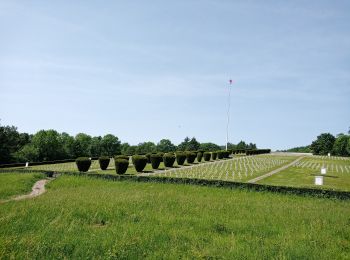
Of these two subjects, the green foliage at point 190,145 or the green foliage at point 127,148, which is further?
the green foliage at point 127,148

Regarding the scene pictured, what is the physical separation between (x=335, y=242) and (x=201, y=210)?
235 inches

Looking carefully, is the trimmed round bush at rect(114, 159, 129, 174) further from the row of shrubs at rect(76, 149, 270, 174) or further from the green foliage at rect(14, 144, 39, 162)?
the green foliage at rect(14, 144, 39, 162)

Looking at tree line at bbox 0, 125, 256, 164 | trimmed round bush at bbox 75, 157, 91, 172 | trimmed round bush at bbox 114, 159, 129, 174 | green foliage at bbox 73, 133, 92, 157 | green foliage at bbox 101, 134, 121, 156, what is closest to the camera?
trimmed round bush at bbox 114, 159, 129, 174

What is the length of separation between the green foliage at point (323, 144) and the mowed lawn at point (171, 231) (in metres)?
121

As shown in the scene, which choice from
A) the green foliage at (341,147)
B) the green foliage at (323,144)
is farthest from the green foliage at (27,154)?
the green foliage at (323,144)

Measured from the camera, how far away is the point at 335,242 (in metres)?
10.2

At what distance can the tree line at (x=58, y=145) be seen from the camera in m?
74.1

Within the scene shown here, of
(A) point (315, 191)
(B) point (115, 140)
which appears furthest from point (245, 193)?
(B) point (115, 140)

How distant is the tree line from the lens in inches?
2919

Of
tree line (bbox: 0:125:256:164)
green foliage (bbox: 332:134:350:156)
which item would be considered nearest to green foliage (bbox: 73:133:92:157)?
tree line (bbox: 0:125:256:164)

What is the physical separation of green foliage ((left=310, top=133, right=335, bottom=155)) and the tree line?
23.4m

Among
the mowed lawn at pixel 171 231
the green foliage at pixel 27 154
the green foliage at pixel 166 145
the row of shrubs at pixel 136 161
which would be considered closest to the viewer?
the mowed lawn at pixel 171 231

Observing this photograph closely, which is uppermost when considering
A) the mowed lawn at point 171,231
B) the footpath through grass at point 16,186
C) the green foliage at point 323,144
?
the green foliage at point 323,144

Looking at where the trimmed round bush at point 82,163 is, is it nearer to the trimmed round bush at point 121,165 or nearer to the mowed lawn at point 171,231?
the trimmed round bush at point 121,165
